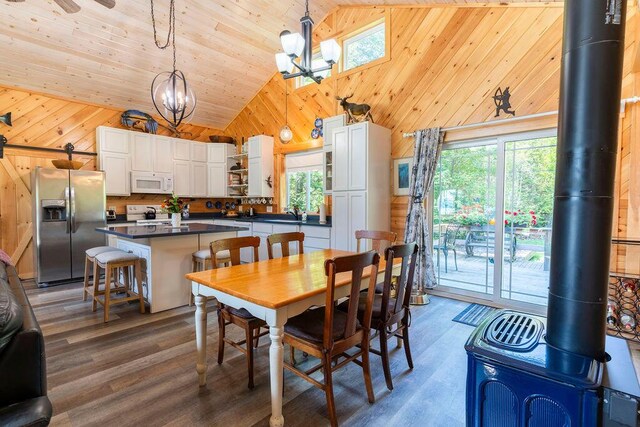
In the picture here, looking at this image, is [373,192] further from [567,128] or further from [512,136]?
[567,128]

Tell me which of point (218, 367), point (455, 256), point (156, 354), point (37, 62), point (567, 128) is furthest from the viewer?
point (37, 62)

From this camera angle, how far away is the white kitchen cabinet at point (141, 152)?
18.4 ft

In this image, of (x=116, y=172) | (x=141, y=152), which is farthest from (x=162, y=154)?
(x=116, y=172)

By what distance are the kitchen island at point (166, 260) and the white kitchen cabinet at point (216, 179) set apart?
9.86ft

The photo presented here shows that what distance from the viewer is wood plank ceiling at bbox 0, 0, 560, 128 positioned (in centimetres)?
405

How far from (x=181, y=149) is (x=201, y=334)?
16.7 feet

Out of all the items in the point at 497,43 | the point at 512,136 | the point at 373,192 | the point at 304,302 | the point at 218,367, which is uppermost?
the point at 497,43

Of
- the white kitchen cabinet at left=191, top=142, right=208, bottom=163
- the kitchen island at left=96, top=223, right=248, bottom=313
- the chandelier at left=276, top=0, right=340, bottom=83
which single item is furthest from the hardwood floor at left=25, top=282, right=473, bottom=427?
the white kitchen cabinet at left=191, top=142, right=208, bottom=163

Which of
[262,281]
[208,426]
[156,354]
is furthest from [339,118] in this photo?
[208,426]

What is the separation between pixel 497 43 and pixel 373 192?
2211mm

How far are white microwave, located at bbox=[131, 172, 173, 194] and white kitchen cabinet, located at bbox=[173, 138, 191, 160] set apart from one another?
428mm

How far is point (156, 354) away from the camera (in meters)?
2.52

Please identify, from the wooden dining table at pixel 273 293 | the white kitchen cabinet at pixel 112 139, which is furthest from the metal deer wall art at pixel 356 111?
the white kitchen cabinet at pixel 112 139

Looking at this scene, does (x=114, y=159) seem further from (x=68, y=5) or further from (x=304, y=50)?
(x=304, y=50)
